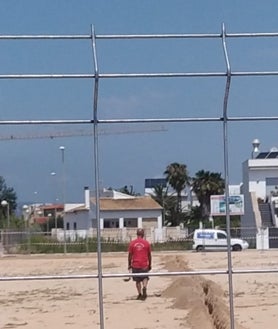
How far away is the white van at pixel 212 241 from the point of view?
152 ft

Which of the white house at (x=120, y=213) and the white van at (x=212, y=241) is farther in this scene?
the white van at (x=212, y=241)

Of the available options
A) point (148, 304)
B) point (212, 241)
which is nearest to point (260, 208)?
point (212, 241)

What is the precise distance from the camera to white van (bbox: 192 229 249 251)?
152 feet

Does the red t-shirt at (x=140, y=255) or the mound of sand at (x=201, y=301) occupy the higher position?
the red t-shirt at (x=140, y=255)

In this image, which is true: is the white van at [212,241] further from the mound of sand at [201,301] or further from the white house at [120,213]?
the mound of sand at [201,301]

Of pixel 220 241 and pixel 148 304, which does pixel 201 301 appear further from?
pixel 220 241

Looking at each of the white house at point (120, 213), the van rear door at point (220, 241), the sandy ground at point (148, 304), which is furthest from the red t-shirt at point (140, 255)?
the van rear door at point (220, 241)

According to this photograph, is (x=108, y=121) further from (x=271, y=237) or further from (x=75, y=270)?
(x=271, y=237)

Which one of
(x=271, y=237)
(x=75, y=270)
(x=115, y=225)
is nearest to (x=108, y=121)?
(x=115, y=225)

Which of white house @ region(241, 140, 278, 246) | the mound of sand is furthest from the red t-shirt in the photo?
white house @ region(241, 140, 278, 246)

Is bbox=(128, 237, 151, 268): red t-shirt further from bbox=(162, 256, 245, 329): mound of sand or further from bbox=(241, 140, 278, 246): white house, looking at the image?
bbox=(241, 140, 278, 246): white house

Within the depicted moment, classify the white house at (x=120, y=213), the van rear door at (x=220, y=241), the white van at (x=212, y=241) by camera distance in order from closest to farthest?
the white house at (x=120, y=213), the white van at (x=212, y=241), the van rear door at (x=220, y=241)

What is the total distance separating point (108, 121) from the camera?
9.15 m

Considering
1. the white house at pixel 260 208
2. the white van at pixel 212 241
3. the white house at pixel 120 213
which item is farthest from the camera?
the white van at pixel 212 241
